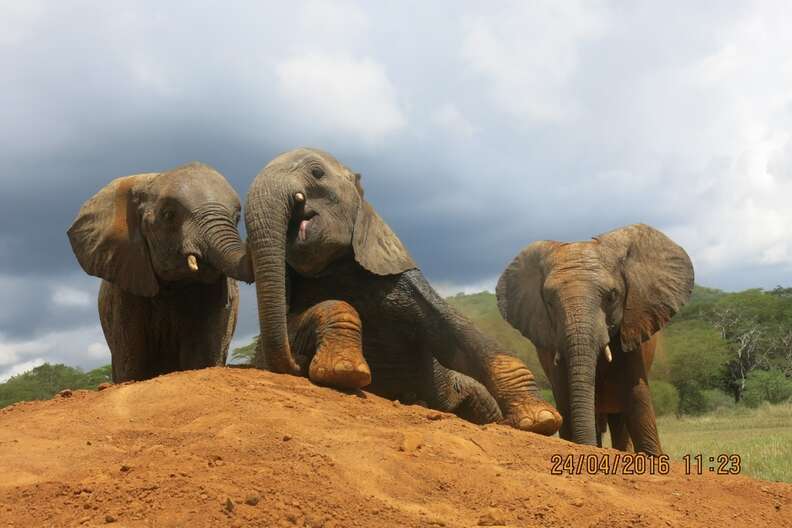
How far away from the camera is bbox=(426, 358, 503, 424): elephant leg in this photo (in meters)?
7.34

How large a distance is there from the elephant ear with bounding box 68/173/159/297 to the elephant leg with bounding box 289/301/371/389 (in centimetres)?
245

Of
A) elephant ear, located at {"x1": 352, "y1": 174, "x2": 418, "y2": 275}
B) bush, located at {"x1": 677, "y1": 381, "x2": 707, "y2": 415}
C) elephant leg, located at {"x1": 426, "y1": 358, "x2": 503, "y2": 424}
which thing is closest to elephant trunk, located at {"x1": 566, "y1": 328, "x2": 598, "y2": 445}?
elephant leg, located at {"x1": 426, "y1": 358, "x2": 503, "y2": 424}

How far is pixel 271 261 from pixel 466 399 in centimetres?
269

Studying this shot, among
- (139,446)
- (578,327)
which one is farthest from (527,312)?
(139,446)

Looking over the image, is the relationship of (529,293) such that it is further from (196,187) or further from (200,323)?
(196,187)

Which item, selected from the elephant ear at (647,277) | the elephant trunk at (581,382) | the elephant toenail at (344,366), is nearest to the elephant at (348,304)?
the elephant toenail at (344,366)

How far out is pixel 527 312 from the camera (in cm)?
955

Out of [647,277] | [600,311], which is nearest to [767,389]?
[647,277]

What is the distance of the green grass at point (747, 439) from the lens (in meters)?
9.42

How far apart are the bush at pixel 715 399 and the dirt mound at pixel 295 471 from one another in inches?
1027

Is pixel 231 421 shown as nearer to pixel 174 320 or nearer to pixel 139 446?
pixel 139 446

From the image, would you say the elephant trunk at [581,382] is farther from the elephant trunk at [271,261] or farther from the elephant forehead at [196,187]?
the elephant forehead at [196,187]

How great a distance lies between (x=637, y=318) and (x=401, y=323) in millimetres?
3221

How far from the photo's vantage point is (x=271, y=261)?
5.55 m
